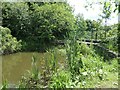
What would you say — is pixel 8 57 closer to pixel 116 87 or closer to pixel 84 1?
pixel 84 1

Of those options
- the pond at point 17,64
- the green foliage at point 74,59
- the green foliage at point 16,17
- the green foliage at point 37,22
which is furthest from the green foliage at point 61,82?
the green foliage at point 16,17

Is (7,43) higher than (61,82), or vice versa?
(61,82)

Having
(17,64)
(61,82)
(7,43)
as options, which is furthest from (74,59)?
(7,43)

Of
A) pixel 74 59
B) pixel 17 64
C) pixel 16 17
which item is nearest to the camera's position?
pixel 74 59

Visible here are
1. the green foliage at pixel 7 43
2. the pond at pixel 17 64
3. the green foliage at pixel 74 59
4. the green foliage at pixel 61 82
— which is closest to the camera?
the green foliage at pixel 61 82

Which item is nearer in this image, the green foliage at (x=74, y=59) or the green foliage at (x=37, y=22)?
the green foliage at (x=74, y=59)

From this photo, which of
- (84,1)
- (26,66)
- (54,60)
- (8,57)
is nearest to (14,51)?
(8,57)

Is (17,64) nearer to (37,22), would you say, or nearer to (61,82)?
(37,22)

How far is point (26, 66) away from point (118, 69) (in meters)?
2.60

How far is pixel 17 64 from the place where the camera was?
638cm

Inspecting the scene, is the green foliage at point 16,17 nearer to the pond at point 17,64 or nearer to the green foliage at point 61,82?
the pond at point 17,64

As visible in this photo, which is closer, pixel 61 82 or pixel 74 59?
pixel 61 82

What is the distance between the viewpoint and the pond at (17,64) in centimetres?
506

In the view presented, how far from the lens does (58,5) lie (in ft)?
30.4
